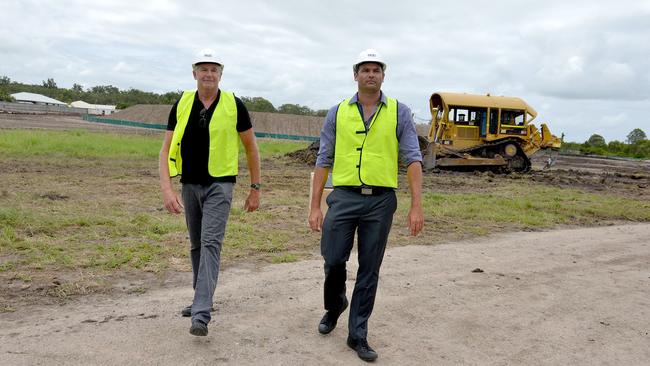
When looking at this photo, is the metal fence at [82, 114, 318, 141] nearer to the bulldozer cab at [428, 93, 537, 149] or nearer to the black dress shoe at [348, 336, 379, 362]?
the bulldozer cab at [428, 93, 537, 149]

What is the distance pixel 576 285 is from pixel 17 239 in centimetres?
639

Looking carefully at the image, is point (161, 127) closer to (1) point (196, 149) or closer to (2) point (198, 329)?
(1) point (196, 149)

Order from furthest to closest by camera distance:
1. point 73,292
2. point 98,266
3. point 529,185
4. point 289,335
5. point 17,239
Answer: point 529,185
point 17,239
point 98,266
point 73,292
point 289,335

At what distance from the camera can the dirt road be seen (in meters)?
4.04

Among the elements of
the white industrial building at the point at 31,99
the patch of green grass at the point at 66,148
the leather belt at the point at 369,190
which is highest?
the white industrial building at the point at 31,99

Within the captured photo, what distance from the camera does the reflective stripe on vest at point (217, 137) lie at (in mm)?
4406

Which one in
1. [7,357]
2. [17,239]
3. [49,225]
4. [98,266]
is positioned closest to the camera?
[7,357]

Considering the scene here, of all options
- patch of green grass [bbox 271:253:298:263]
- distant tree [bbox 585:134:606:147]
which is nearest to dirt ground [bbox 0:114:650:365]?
patch of green grass [bbox 271:253:298:263]

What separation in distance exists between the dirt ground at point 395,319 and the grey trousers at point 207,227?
1.01 feet

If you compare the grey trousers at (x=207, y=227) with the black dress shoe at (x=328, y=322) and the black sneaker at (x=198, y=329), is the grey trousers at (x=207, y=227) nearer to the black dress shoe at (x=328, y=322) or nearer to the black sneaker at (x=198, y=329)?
the black sneaker at (x=198, y=329)

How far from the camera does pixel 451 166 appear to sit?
23.3 metres

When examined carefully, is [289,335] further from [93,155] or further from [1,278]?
[93,155]

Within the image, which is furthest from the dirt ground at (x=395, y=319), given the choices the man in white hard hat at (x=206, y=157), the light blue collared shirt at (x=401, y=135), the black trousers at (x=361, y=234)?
the light blue collared shirt at (x=401, y=135)

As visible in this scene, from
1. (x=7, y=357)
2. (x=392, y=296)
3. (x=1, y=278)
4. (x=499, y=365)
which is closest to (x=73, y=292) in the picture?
(x=1, y=278)
